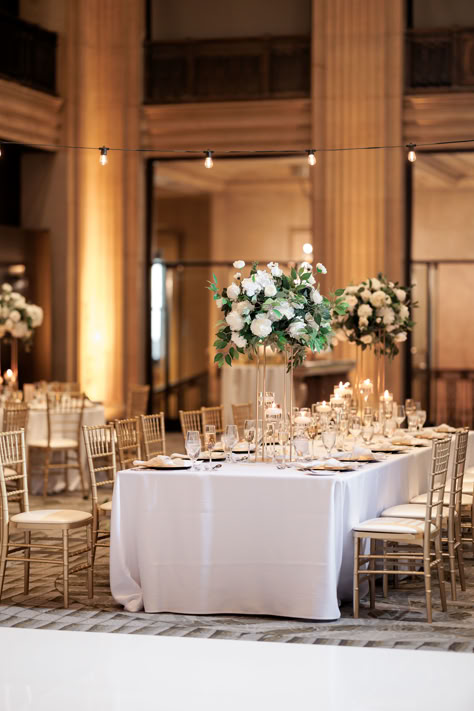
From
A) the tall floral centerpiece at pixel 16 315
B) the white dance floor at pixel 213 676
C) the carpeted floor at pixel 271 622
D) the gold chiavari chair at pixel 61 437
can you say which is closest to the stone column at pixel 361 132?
the tall floral centerpiece at pixel 16 315

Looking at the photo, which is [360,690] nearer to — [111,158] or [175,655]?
[175,655]

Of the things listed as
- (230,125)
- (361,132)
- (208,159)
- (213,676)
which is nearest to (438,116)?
(361,132)

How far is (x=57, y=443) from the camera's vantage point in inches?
407

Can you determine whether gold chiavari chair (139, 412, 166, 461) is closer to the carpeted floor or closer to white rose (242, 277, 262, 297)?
the carpeted floor

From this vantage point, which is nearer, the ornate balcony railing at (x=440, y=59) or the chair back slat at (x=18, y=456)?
the chair back slat at (x=18, y=456)

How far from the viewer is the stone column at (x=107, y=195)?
1478 cm

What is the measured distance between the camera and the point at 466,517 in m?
8.69

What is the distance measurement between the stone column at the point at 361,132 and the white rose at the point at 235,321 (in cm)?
827

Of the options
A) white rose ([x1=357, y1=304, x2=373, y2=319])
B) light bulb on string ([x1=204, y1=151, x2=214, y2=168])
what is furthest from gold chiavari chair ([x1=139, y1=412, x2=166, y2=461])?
light bulb on string ([x1=204, y1=151, x2=214, y2=168])

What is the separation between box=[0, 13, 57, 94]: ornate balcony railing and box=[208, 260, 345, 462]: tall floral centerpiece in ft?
27.6

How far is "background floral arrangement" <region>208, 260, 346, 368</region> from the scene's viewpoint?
20.1ft

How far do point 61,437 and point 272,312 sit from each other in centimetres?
502

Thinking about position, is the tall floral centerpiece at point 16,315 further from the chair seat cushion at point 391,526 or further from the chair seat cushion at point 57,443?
the chair seat cushion at point 391,526

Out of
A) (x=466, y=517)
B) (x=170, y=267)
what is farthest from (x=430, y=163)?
(x=466, y=517)
